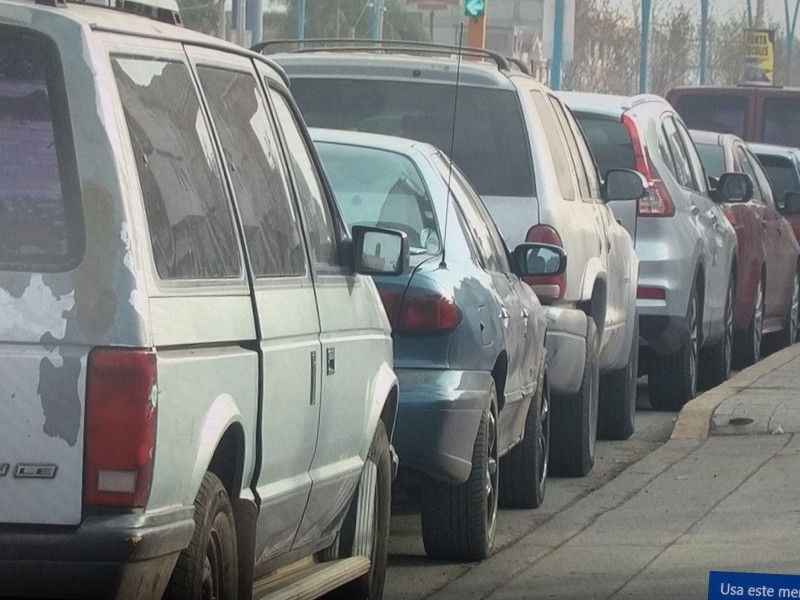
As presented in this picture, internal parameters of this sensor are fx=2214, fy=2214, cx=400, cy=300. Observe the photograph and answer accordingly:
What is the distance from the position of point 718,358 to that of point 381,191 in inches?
310

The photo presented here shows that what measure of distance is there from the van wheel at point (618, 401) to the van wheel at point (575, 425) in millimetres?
1641

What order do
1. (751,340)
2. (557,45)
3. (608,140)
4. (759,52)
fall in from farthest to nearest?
(759,52) → (557,45) → (751,340) → (608,140)

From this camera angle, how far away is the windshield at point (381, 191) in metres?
8.29

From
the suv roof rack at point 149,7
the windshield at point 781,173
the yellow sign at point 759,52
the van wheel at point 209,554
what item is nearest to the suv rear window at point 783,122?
the windshield at point 781,173

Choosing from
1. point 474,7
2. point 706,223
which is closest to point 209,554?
point 706,223

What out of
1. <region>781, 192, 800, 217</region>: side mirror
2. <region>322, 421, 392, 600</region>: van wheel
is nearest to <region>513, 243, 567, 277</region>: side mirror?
<region>322, 421, 392, 600</region>: van wheel

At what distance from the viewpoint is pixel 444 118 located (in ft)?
32.1

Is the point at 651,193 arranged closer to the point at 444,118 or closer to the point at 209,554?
the point at 444,118

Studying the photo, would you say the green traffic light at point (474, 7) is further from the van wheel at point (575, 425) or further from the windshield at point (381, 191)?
the windshield at point (381, 191)

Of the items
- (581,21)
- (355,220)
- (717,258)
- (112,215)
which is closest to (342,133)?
(355,220)

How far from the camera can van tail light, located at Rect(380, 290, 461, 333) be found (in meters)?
7.69

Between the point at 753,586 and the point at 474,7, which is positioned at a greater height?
the point at 474,7

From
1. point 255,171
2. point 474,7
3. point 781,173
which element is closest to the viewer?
point 255,171

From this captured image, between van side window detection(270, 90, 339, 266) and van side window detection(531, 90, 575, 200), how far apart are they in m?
3.39
